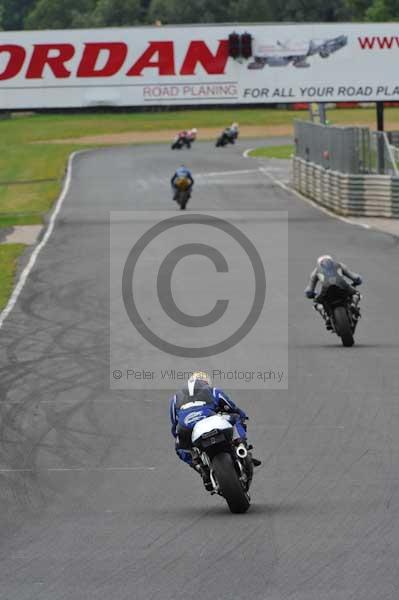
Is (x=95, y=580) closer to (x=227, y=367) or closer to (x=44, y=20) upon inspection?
(x=227, y=367)

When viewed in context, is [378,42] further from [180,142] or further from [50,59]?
[180,142]

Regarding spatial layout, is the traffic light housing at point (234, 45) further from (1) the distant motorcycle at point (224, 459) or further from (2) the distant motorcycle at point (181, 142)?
(2) the distant motorcycle at point (181, 142)

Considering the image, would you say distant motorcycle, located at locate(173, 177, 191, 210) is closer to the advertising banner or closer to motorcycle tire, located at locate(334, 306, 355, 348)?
the advertising banner

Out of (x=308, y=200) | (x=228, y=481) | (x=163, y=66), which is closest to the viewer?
(x=228, y=481)

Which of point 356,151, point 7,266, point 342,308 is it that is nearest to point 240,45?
point 356,151

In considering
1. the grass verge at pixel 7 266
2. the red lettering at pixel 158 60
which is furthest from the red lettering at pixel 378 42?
the grass verge at pixel 7 266

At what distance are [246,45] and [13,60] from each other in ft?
21.4

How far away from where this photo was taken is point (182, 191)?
4316 centimetres

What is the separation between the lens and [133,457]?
42.8ft

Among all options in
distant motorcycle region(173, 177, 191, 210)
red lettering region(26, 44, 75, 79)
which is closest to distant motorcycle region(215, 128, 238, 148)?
distant motorcycle region(173, 177, 191, 210)

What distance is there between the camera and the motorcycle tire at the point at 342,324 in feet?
62.6

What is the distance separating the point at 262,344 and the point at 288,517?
378 inches

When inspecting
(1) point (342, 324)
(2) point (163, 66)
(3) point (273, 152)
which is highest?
(3) point (273, 152)

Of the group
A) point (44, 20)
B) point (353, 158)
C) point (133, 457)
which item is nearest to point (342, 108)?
point (44, 20)
